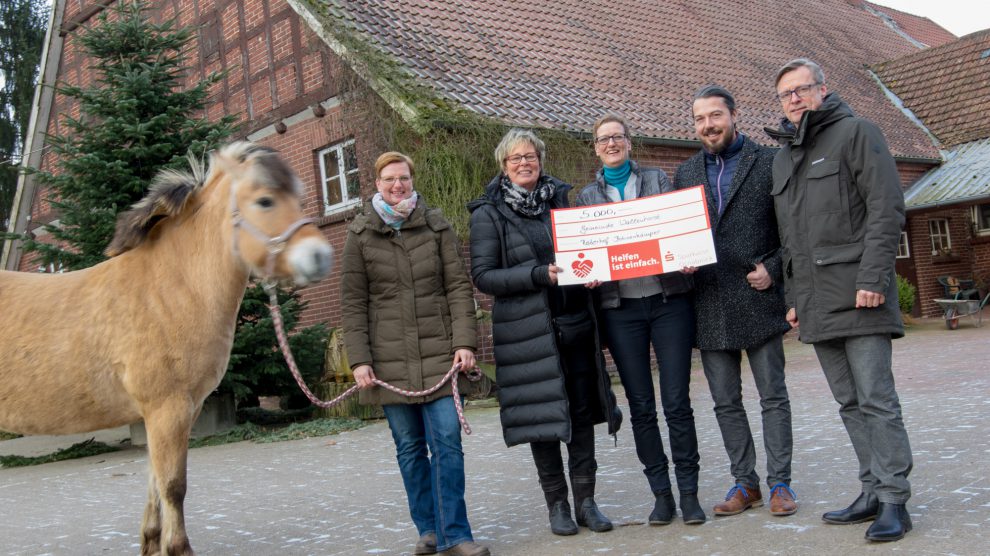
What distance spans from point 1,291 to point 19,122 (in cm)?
2738

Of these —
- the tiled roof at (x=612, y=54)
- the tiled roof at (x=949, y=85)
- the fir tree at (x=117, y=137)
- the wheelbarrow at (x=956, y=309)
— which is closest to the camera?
the fir tree at (x=117, y=137)

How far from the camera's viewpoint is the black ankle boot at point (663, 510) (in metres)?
4.55

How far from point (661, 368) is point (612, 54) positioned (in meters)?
13.2

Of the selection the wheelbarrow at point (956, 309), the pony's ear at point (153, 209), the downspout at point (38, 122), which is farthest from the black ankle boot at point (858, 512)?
the downspout at point (38, 122)

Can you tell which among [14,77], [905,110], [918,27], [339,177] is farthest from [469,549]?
[918,27]

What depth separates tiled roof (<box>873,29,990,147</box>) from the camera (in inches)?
851

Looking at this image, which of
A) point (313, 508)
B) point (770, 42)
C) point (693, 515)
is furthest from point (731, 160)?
point (770, 42)

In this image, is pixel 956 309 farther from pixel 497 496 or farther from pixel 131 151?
pixel 131 151

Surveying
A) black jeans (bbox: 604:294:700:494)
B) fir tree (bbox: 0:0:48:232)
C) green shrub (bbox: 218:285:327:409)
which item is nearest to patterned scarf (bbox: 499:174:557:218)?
black jeans (bbox: 604:294:700:494)

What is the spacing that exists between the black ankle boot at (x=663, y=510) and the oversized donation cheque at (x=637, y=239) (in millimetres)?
1203

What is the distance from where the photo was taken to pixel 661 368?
467 centimetres

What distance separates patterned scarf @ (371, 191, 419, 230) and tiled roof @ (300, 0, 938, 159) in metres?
7.87

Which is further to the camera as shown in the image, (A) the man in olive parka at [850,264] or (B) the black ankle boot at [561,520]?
(B) the black ankle boot at [561,520]

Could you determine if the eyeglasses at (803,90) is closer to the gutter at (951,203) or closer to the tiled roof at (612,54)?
the tiled roof at (612,54)
